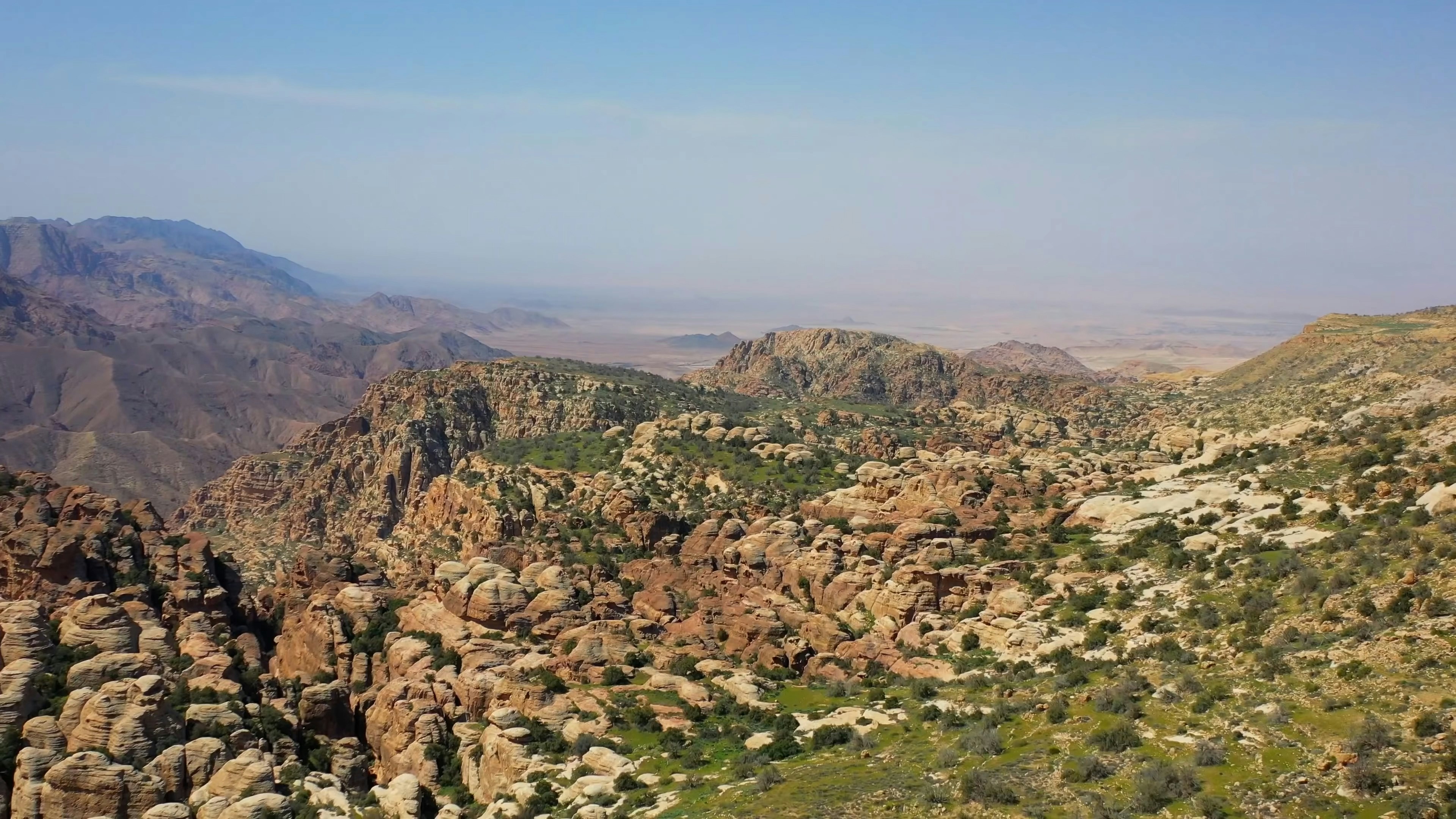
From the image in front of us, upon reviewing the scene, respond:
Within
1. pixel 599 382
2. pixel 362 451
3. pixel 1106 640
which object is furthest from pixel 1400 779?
pixel 362 451

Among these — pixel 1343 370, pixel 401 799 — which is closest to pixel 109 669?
pixel 401 799

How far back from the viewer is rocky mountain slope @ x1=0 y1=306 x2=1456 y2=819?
92.1 ft

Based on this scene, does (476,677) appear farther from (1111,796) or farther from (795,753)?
(1111,796)

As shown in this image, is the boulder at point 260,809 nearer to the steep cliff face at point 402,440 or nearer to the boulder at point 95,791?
the boulder at point 95,791

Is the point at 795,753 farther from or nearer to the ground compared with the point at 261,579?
farther from the ground

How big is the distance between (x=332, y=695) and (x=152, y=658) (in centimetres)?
678

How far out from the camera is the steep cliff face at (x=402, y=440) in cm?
11656

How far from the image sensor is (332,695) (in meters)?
45.0

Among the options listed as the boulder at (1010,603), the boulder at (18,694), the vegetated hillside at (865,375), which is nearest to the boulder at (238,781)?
the boulder at (18,694)

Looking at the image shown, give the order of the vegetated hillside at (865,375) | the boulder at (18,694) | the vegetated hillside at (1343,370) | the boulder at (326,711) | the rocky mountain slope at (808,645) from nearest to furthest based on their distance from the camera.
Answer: the rocky mountain slope at (808,645) < the boulder at (18,694) < the boulder at (326,711) < the vegetated hillside at (1343,370) < the vegetated hillside at (865,375)

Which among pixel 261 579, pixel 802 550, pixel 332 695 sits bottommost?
pixel 261 579

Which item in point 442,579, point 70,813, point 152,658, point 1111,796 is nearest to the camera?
point 1111,796

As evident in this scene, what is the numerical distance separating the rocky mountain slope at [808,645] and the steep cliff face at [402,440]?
36.0m

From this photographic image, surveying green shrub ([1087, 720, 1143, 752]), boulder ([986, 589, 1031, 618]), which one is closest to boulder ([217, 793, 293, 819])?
green shrub ([1087, 720, 1143, 752])
